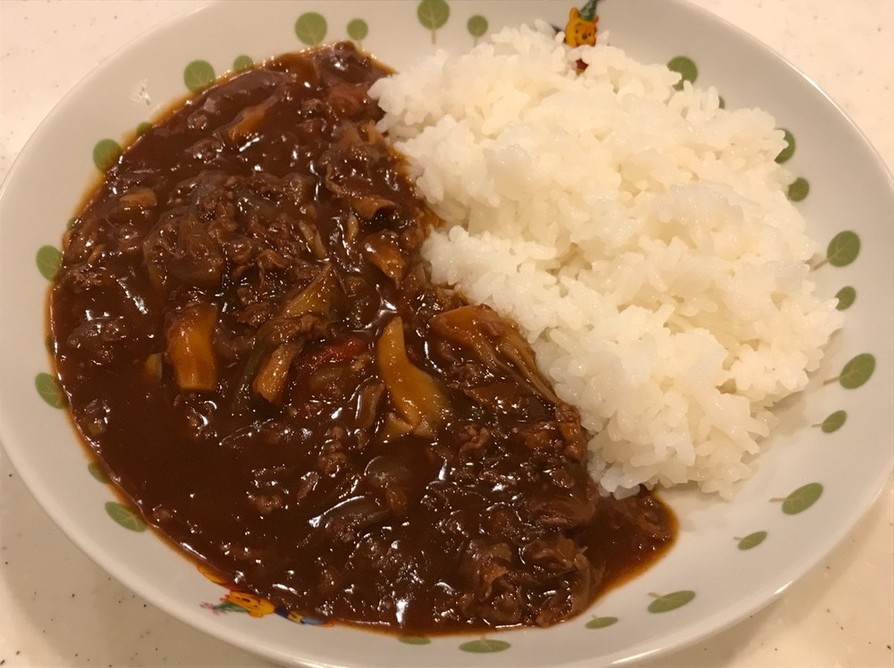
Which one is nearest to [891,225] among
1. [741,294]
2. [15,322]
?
[741,294]

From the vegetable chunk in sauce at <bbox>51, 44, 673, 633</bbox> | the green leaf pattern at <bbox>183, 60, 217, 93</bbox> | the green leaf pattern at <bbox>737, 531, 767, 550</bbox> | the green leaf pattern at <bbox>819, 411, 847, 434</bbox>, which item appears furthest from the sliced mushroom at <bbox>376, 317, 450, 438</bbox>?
the green leaf pattern at <bbox>183, 60, 217, 93</bbox>

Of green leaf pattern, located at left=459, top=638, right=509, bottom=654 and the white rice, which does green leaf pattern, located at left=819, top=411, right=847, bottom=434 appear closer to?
the white rice

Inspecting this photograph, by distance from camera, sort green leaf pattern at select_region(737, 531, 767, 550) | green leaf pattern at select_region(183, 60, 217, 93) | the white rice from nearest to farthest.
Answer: green leaf pattern at select_region(737, 531, 767, 550), the white rice, green leaf pattern at select_region(183, 60, 217, 93)

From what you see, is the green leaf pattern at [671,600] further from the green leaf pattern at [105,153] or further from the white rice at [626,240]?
the green leaf pattern at [105,153]

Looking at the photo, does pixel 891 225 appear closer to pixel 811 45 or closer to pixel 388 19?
pixel 811 45

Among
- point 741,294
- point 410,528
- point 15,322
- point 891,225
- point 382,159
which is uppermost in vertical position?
point 891,225

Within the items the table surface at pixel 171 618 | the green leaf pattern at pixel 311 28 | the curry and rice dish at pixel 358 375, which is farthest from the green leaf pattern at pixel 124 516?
the green leaf pattern at pixel 311 28
